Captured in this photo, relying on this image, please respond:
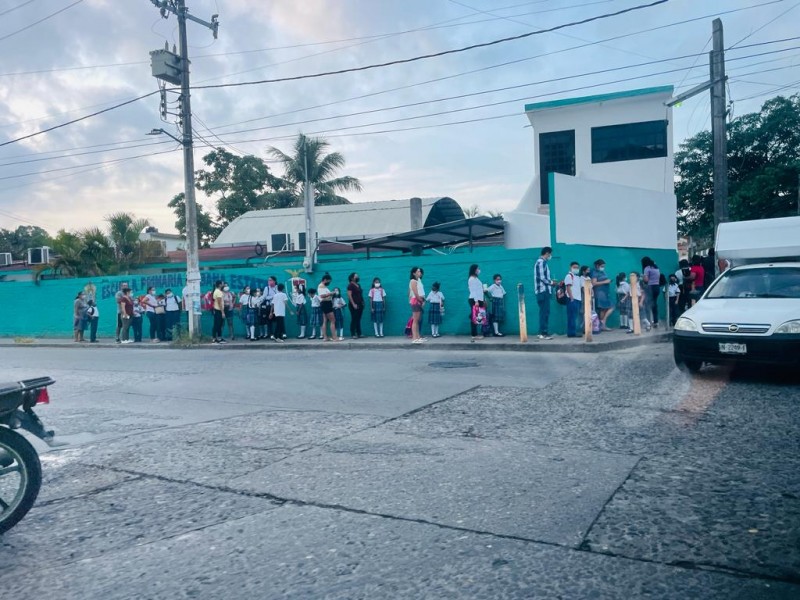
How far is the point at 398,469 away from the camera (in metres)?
5.42

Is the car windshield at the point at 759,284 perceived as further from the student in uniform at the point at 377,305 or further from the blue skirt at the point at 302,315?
the blue skirt at the point at 302,315

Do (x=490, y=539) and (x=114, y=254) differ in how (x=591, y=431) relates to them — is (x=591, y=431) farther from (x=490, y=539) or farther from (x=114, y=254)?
(x=114, y=254)

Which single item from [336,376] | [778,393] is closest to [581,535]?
[778,393]

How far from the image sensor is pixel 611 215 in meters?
18.9

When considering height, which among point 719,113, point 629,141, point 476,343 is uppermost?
point 629,141

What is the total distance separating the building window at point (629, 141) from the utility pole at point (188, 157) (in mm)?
17606

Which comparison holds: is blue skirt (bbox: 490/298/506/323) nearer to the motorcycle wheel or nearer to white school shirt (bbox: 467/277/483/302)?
white school shirt (bbox: 467/277/483/302)

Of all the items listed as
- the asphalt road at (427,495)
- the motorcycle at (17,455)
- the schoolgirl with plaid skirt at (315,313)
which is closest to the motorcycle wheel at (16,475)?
the motorcycle at (17,455)

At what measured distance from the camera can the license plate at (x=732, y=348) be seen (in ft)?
27.3

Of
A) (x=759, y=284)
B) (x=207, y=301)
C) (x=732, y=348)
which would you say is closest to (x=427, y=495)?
(x=732, y=348)

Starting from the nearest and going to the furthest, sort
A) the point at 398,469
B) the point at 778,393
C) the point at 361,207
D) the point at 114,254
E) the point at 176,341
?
the point at 398,469
the point at 778,393
the point at 176,341
the point at 114,254
the point at 361,207

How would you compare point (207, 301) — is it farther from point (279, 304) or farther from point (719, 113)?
point (719, 113)

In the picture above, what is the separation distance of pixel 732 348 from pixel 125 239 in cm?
2336

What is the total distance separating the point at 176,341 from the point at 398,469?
49.7 ft
